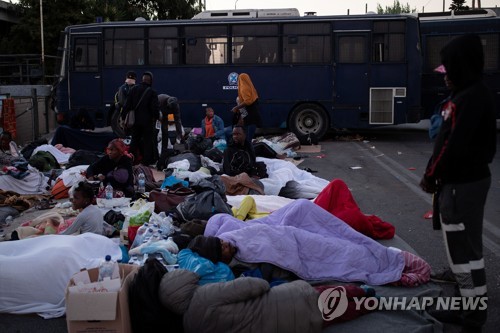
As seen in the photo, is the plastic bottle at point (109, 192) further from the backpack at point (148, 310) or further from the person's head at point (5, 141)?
the person's head at point (5, 141)

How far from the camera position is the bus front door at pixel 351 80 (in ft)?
58.8

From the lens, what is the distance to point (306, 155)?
15406 millimetres

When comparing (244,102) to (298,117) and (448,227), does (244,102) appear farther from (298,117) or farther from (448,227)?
(448,227)

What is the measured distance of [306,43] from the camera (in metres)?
18.2

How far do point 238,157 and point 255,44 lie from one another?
854 cm

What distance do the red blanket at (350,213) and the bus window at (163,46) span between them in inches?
481

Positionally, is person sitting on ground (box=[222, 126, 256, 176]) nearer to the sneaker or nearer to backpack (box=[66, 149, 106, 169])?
backpack (box=[66, 149, 106, 169])

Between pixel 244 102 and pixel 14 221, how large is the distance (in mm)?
6711

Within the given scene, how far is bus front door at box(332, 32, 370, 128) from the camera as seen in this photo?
58.8 ft

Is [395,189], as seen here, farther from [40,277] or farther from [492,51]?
[492,51]

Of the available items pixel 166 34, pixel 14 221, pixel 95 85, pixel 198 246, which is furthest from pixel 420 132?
pixel 198 246

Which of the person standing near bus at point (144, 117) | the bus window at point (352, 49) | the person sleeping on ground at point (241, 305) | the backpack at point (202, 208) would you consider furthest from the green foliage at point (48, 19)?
the person sleeping on ground at point (241, 305)

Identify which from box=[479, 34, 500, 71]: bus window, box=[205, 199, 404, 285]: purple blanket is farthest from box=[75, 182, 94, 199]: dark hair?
box=[479, 34, 500, 71]: bus window

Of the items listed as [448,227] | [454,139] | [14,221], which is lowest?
[14,221]
